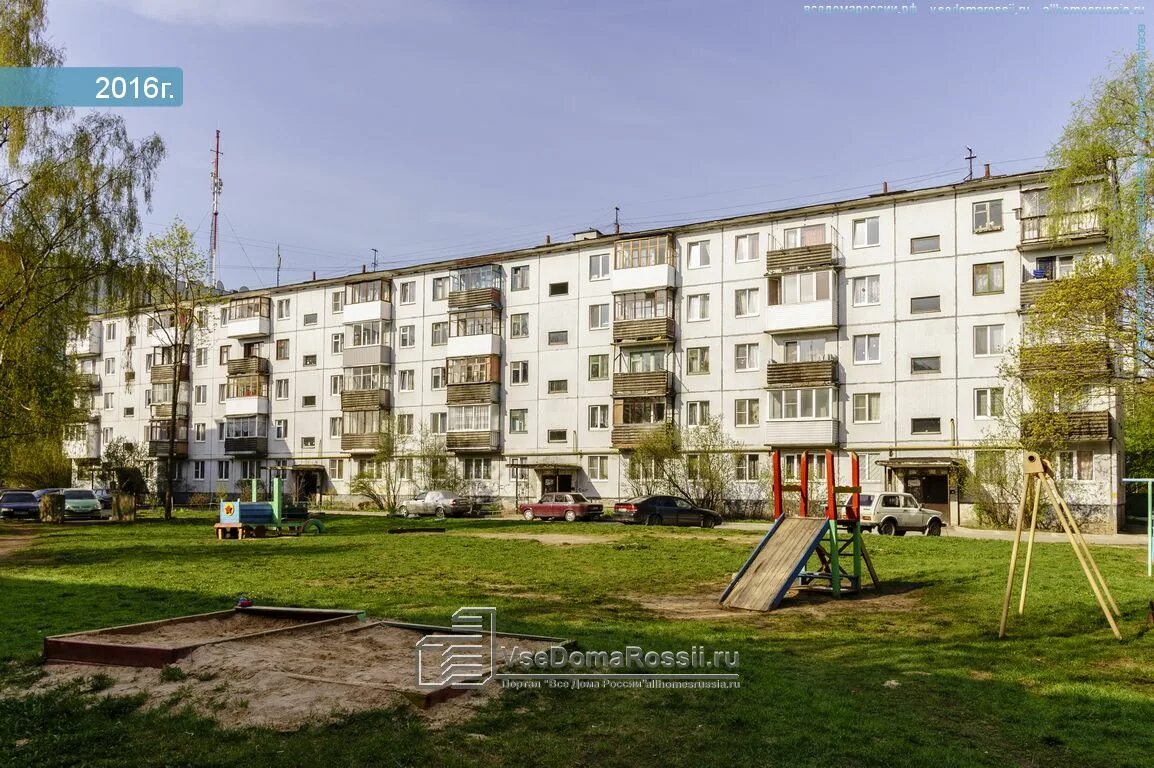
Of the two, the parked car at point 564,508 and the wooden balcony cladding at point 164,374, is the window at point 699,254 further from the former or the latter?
the wooden balcony cladding at point 164,374

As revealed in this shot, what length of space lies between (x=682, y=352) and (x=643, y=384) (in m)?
2.96

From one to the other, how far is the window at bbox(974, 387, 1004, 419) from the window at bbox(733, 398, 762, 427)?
1125cm

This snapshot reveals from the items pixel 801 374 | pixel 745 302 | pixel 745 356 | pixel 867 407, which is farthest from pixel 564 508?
pixel 867 407

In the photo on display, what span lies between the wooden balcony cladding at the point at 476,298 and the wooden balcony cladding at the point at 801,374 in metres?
19.6

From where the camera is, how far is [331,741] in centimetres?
741

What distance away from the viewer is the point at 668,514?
145 feet

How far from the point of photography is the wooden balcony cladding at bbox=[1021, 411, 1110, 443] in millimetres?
38656

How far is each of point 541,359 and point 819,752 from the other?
51755 mm

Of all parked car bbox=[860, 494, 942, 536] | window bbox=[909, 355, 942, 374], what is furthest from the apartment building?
parked car bbox=[860, 494, 942, 536]

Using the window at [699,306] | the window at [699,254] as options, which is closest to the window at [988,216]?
the window at [699,254]

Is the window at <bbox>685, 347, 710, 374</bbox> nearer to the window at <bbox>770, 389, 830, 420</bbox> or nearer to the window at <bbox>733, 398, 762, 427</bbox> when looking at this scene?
the window at <bbox>733, 398, 762, 427</bbox>

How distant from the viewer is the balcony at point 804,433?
1875 inches

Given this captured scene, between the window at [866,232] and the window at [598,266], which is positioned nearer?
the window at [866,232]

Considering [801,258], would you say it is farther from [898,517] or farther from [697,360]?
[898,517]
